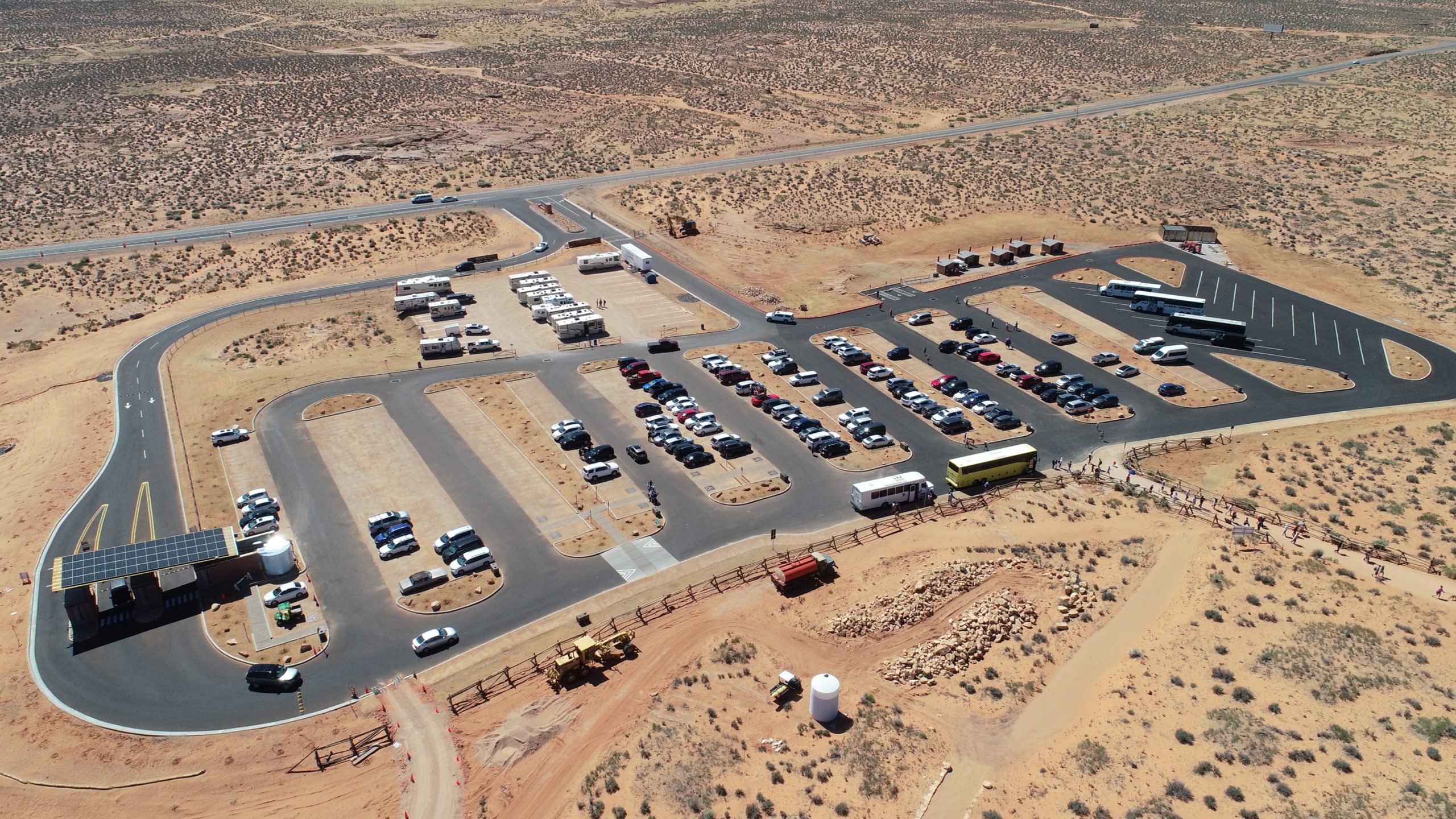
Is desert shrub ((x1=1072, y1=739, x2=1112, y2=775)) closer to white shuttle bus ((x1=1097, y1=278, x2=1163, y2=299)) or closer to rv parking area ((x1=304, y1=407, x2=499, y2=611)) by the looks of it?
rv parking area ((x1=304, y1=407, x2=499, y2=611))

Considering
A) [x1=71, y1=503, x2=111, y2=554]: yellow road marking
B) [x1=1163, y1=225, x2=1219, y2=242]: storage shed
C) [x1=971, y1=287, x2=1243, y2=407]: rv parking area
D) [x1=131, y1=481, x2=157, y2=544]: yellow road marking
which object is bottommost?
[x1=71, y1=503, x2=111, y2=554]: yellow road marking

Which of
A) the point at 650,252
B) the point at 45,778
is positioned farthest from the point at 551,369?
the point at 45,778

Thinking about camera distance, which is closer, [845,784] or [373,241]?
[845,784]

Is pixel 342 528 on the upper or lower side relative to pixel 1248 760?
lower

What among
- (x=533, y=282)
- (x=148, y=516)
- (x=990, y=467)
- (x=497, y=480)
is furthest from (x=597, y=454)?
(x=533, y=282)

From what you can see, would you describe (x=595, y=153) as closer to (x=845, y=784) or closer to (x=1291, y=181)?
(x=1291, y=181)

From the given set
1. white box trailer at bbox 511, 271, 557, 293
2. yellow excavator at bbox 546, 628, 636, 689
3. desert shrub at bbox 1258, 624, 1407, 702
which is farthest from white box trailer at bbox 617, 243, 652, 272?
desert shrub at bbox 1258, 624, 1407, 702

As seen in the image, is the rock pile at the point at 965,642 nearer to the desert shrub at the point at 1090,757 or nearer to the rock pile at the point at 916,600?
the rock pile at the point at 916,600
